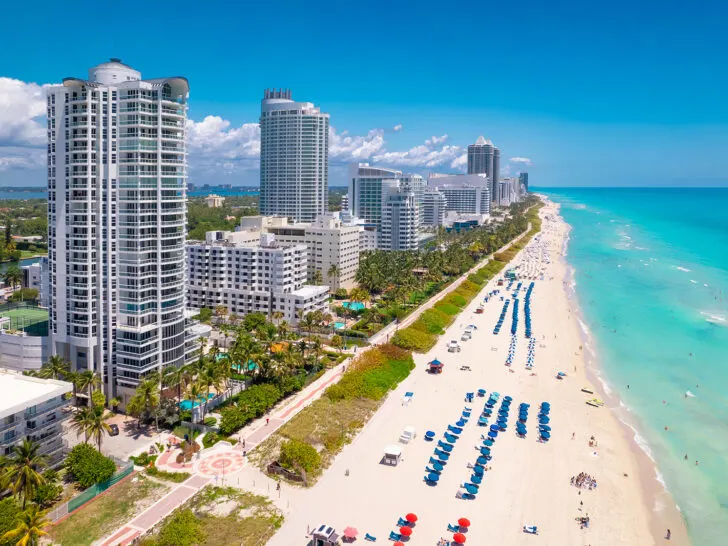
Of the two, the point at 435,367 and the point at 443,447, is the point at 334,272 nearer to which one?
the point at 435,367

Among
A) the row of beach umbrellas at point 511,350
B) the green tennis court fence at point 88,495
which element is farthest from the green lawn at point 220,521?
the row of beach umbrellas at point 511,350

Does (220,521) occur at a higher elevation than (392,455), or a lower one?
lower

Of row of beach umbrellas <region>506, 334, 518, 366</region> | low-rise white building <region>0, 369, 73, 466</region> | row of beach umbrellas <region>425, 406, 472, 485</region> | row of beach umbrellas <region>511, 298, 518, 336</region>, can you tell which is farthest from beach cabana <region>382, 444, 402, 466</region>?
row of beach umbrellas <region>511, 298, 518, 336</region>

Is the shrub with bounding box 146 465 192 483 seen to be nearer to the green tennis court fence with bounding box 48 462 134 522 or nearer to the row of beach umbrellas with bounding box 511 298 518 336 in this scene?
the green tennis court fence with bounding box 48 462 134 522

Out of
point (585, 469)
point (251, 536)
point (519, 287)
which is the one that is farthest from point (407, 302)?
point (251, 536)

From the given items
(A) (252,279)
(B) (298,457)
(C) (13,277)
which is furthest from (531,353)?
(C) (13,277)

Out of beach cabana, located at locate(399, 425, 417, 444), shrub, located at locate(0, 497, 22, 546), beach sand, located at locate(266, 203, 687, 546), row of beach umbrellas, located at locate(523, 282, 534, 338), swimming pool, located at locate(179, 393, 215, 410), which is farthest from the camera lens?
row of beach umbrellas, located at locate(523, 282, 534, 338)

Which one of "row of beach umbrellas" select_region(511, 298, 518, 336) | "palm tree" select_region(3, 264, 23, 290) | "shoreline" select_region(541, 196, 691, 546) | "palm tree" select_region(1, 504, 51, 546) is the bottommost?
"shoreline" select_region(541, 196, 691, 546)
